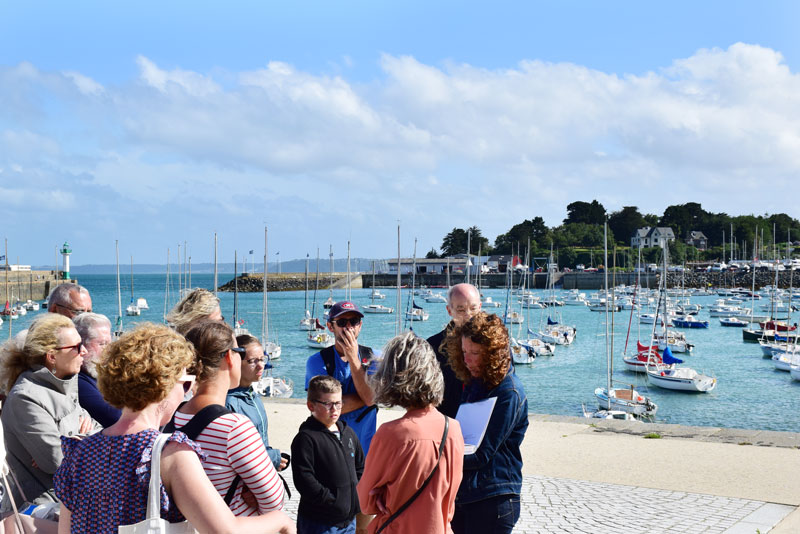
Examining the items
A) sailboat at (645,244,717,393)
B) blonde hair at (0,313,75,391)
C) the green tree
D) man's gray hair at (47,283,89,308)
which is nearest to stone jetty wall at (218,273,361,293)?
the green tree

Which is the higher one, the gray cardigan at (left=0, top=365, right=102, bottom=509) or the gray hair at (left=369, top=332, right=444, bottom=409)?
the gray hair at (left=369, top=332, right=444, bottom=409)

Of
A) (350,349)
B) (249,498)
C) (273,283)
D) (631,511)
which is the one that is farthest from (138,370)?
(273,283)

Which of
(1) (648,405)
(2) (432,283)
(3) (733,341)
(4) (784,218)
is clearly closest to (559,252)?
(2) (432,283)

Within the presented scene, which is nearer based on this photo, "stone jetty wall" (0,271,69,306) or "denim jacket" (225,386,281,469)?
"denim jacket" (225,386,281,469)

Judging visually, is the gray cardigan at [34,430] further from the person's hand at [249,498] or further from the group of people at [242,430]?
the person's hand at [249,498]

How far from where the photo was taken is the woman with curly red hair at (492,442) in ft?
12.6

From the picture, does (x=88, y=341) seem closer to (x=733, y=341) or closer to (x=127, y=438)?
(x=127, y=438)

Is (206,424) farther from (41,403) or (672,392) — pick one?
(672,392)

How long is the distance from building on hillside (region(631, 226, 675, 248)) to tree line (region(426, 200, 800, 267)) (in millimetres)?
3318

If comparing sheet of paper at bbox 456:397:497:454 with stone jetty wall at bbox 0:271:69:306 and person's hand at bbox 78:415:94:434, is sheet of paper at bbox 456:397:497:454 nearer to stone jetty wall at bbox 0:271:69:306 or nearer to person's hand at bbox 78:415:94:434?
person's hand at bbox 78:415:94:434

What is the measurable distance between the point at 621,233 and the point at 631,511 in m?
176

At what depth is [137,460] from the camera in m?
2.61

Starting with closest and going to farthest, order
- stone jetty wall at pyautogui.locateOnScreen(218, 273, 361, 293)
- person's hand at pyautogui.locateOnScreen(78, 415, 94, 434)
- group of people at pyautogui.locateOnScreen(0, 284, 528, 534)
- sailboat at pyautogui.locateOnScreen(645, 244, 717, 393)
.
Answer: group of people at pyautogui.locateOnScreen(0, 284, 528, 534), person's hand at pyautogui.locateOnScreen(78, 415, 94, 434), sailboat at pyautogui.locateOnScreen(645, 244, 717, 393), stone jetty wall at pyautogui.locateOnScreen(218, 273, 361, 293)

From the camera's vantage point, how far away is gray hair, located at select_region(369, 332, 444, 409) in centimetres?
349
